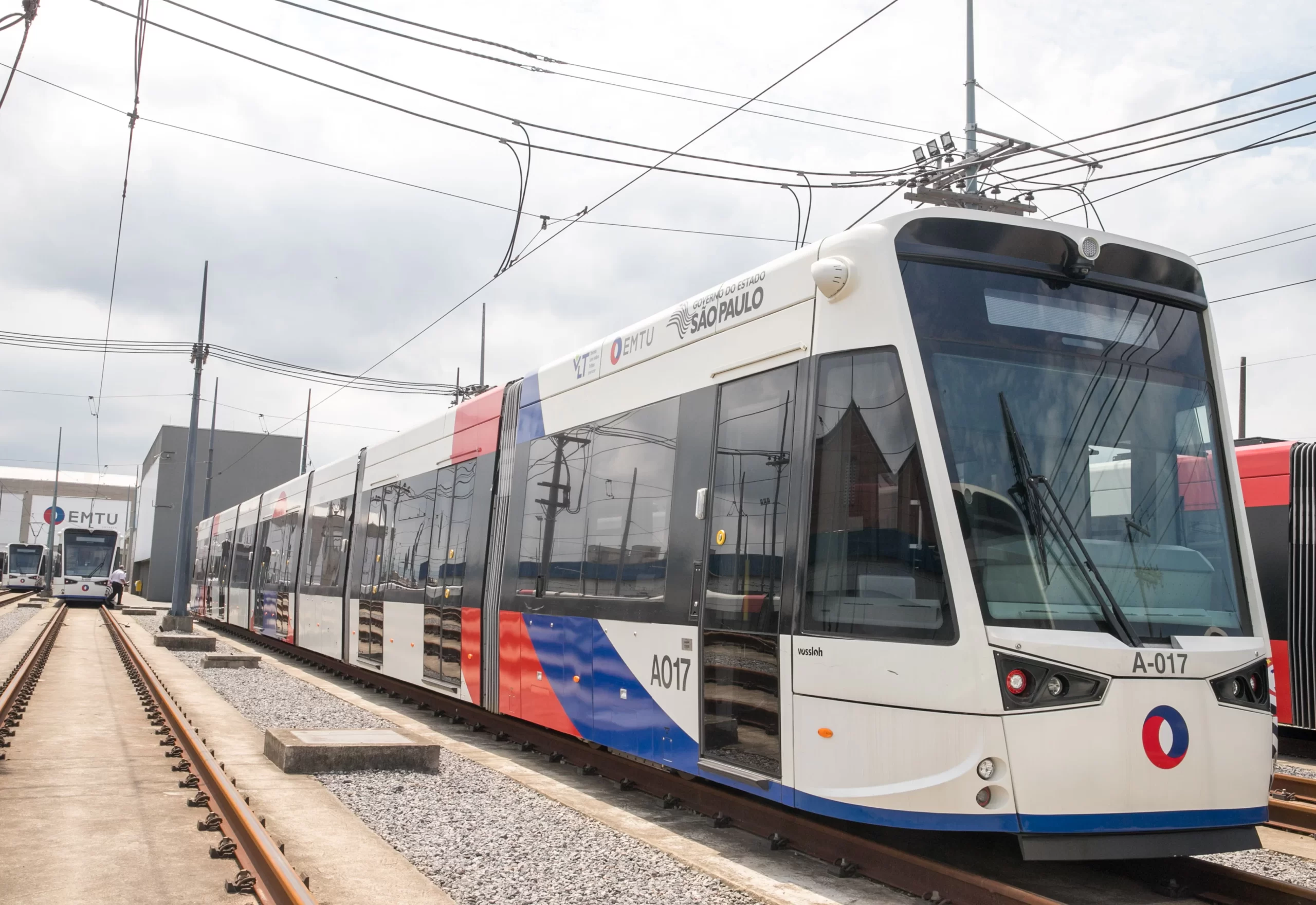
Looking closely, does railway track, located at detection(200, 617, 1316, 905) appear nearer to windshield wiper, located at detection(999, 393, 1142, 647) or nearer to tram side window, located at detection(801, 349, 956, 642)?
tram side window, located at detection(801, 349, 956, 642)

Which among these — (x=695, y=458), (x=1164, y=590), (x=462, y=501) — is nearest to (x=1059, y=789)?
(x=1164, y=590)

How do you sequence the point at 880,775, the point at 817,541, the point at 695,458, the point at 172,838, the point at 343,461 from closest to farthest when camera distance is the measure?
the point at 880,775, the point at 817,541, the point at 172,838, the point at 695,458, the point at 343,461

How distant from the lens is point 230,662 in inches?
762

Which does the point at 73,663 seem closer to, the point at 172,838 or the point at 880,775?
the point at 172,838

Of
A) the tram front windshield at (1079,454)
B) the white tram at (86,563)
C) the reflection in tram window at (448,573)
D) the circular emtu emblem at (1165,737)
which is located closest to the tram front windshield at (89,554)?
the white tram at (86,563)

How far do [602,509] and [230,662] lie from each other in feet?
41.8

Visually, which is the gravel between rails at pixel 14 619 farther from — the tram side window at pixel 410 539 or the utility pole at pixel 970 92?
the utility pole at pixel 970 92

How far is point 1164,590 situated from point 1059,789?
4.05ft

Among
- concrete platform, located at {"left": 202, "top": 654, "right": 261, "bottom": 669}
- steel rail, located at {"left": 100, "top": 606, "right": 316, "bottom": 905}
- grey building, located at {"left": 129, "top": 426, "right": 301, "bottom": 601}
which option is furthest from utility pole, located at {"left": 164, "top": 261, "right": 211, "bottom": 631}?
grey building, located at {"left": 129, "top": 426, "right": 301, "bottom": 601}

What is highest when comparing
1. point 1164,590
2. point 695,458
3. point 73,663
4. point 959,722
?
point 695,458

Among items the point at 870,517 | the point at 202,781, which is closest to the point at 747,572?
the point at 870,517

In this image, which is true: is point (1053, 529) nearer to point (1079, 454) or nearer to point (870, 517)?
point (1079, 454)

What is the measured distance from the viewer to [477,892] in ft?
18.8

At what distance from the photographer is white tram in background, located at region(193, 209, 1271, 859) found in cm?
539
